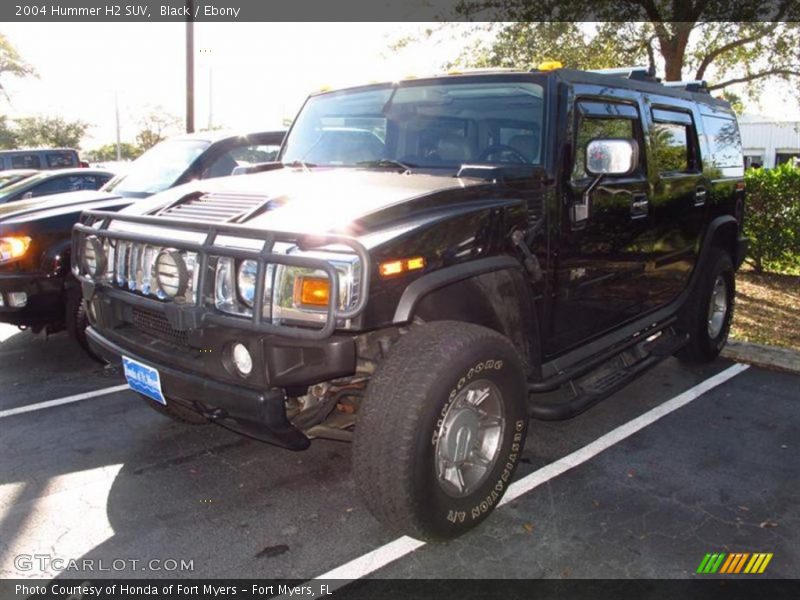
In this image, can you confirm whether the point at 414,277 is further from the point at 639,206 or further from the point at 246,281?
the point at 639,206

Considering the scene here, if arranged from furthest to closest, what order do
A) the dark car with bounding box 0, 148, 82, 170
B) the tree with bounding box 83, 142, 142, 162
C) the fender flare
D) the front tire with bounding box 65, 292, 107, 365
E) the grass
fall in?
the tree with bounding box 83, 142, 142, 162 < the dark car with bounding box 0, 148, 82, 170 < the grass < the front tire with bounding box 65, 292, 107, 365 < the fender flare

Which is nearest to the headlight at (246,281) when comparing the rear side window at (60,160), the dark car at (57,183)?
the dark car at (57,183)

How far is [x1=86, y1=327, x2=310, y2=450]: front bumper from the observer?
2.72m

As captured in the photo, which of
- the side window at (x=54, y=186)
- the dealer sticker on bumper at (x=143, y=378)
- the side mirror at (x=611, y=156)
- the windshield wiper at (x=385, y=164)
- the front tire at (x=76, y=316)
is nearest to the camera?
the dealer sticker on bumper at (x=143, y=378)

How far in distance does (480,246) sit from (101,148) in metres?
66.5

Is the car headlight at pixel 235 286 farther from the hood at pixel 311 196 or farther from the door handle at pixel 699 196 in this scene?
the door handle at pixel 699 196

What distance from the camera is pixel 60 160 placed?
756 inches

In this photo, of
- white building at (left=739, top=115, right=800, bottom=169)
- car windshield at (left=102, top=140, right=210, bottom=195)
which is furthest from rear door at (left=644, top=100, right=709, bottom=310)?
white building at (left=739, top=115, right=800, bottom=169)

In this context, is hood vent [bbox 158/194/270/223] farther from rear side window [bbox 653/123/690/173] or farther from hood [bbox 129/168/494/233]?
rear side window [bbox 653/123/690/173]

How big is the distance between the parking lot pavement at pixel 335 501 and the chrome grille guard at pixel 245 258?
1.05m

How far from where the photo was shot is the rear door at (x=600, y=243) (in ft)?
12.4

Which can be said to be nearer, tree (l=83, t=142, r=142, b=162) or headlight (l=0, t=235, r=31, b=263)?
headlight (l=0, t=235, r=31, b=263)

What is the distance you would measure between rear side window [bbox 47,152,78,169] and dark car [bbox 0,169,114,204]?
980 centimetres

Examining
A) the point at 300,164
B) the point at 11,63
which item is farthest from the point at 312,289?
the point at 11,63
